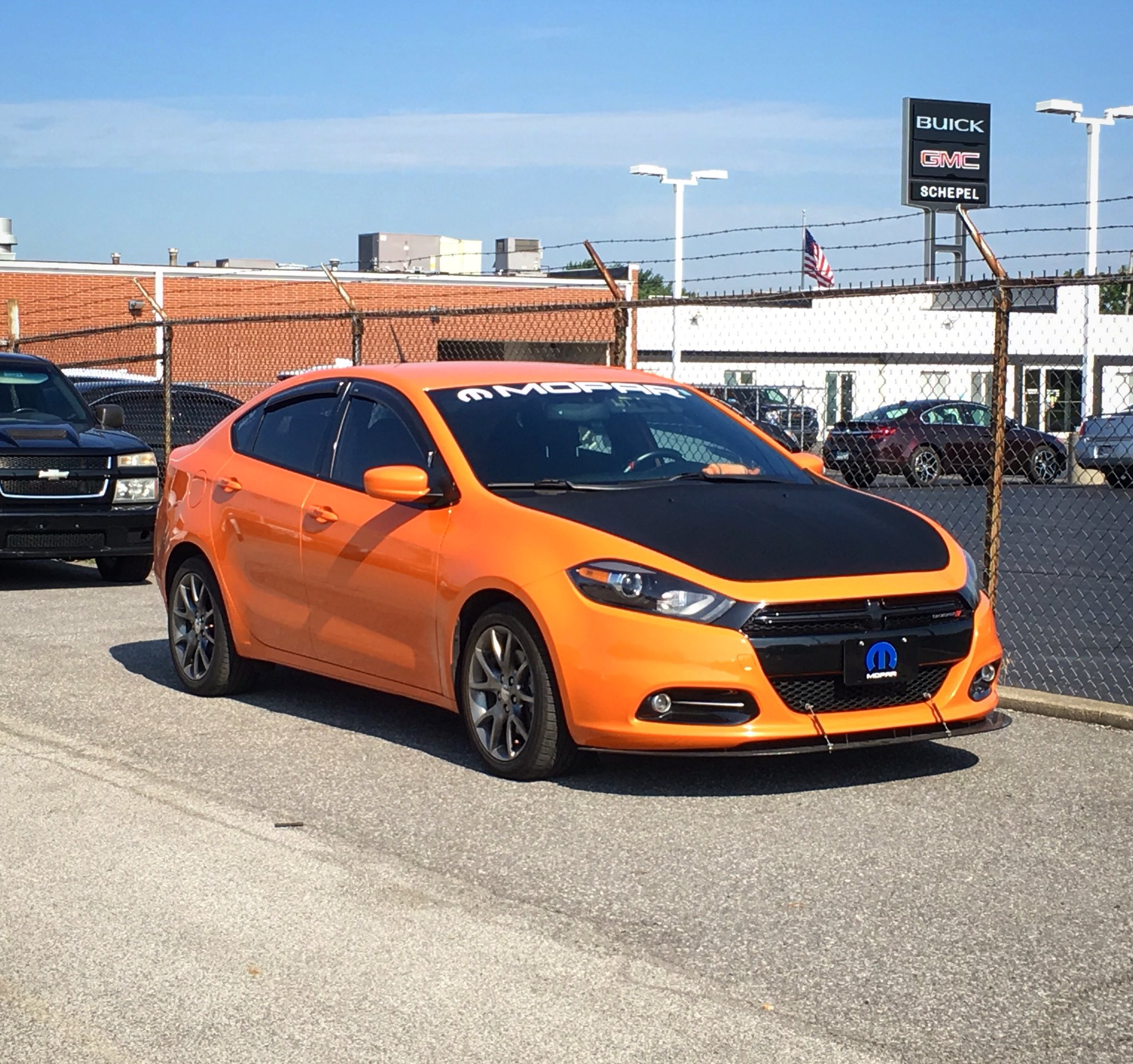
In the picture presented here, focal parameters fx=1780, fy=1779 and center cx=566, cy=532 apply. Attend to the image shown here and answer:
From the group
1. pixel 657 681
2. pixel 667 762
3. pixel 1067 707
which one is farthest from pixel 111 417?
pixel 657 681

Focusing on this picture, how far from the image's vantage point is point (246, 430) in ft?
28.2

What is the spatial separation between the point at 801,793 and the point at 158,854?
2284 mm

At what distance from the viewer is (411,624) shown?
7125 mm

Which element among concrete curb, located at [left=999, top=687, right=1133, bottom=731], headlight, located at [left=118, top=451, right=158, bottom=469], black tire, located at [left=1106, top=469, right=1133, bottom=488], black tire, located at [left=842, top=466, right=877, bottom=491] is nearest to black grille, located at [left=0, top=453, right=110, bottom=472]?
headlight, located at [left=118, top=451, right=158, bottom=469]

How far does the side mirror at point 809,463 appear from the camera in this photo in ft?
25.8

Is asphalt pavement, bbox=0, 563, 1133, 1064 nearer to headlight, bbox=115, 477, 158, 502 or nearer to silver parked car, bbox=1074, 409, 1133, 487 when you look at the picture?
headlight, bbox=115, 477, 158, 502

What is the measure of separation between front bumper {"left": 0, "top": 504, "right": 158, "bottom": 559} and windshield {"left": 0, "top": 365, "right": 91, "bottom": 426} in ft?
4.23

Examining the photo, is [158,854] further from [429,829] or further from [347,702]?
[347,702]

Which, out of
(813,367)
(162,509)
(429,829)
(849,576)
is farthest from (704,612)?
(813,367)

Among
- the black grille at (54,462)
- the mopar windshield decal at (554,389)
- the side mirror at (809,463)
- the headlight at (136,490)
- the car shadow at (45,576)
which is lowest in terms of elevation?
the car shadow at (45,576)

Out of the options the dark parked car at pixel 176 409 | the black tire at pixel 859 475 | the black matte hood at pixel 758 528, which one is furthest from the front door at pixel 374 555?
the black tire at pixel 859 475

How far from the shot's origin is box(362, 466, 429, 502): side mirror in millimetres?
A: 6945

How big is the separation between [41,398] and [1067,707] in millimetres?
9213

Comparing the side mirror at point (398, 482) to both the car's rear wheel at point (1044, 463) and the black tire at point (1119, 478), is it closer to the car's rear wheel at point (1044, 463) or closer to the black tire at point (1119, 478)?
the black tire at point (1119, 478)
